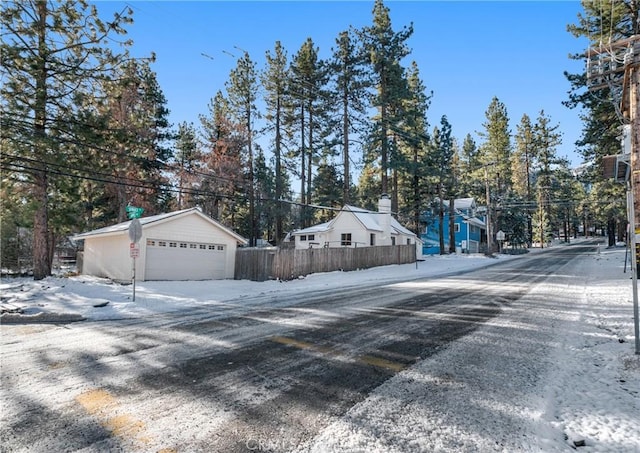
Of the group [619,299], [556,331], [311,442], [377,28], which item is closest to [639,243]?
[556,331]

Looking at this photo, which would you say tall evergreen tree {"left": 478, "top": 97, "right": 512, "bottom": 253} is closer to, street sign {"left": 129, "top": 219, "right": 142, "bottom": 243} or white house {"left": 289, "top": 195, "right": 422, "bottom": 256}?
white house {"left": 289, "top": 195, "right": 422, "bottom": 256}

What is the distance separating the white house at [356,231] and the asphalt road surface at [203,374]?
1903 centimetres

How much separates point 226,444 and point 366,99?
102 ft

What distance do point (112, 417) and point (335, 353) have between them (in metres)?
2.66

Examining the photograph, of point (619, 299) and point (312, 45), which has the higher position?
point (312, 45)

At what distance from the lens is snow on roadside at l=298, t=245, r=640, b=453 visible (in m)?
2.59

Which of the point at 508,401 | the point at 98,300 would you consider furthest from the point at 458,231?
the point at 508,401

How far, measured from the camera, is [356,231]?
2711 centimetres

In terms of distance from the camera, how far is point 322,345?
5.14 metres

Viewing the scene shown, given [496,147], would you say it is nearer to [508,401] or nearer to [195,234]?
[195,234]

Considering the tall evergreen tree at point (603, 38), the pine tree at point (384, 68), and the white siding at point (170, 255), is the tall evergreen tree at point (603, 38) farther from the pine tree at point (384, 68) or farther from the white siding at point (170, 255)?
the white siding at point (170, 255)

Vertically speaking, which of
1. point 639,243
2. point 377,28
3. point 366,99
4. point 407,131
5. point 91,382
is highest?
point 377,28

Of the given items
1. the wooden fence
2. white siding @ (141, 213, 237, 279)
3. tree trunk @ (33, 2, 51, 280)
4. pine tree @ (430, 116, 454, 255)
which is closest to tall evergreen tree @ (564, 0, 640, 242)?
pine tree @ (430, 116, 454, 255)

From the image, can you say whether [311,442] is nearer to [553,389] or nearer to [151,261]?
[553,389]
